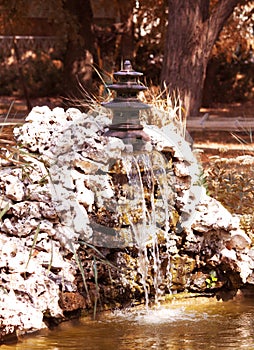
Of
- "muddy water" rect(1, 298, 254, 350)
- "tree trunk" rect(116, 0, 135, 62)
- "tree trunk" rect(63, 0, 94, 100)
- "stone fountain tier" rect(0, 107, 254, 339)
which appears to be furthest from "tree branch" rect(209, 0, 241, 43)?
"muddy water" rect(1, 298, 254, 350)

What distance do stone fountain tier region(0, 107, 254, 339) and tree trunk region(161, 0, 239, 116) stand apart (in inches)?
259

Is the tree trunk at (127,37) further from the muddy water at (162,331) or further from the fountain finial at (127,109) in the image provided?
the muddy water at (162,331)

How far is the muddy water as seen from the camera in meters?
5.23

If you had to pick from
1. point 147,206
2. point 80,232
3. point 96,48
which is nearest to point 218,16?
point 96,48

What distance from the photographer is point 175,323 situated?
5.66 metres

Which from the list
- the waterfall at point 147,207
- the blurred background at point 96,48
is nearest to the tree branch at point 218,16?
the blurred background at point 96,48

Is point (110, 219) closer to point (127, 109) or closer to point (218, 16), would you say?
point (127, 109)

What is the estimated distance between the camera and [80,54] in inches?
727

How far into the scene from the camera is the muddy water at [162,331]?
5.23 meters

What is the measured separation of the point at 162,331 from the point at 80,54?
44.2 feet

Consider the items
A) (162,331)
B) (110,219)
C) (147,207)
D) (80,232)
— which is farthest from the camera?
(147,207)

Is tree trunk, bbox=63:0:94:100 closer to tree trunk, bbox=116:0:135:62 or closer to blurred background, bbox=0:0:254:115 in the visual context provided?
blurred background, bbox=0:0:254:115

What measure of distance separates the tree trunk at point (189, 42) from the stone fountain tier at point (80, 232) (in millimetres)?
6589

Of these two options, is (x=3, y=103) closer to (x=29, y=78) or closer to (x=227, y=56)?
(x=29, y=78)
